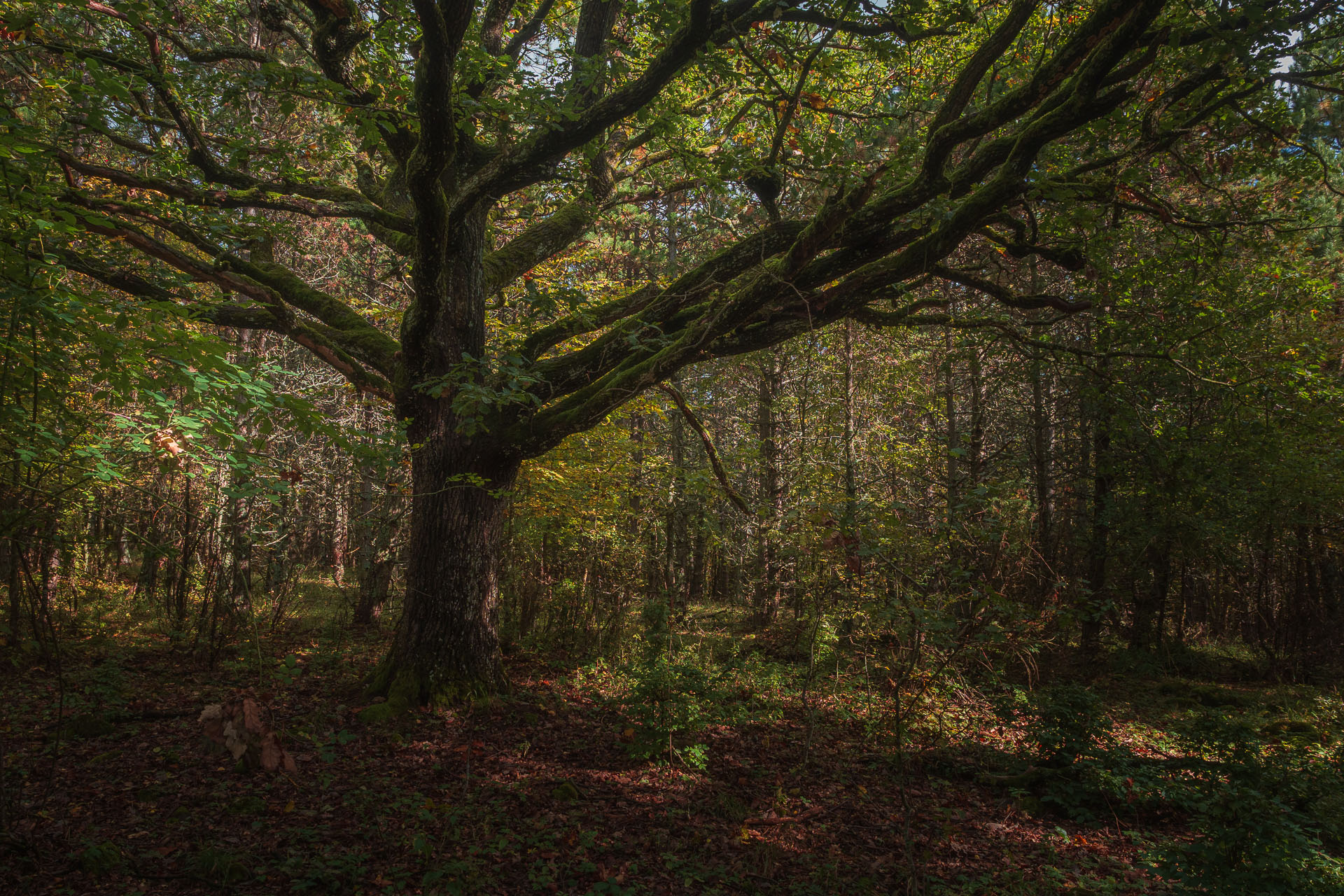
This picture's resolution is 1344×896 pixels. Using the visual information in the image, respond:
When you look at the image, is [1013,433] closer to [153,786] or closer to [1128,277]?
[1128,277]

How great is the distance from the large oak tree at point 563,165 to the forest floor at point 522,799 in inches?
46.6

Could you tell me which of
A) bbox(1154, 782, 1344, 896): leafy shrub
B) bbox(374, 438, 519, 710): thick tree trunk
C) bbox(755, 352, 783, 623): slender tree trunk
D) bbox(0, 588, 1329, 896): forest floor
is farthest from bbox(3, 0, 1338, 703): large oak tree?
bbox(755, 352, 783, 623): slender tree trunk

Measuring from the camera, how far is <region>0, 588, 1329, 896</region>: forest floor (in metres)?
3.86

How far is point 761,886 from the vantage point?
4.12 m

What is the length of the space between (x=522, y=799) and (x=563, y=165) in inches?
245

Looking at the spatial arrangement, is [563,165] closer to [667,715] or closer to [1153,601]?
[667,715]

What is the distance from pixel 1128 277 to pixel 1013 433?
30.6 ft

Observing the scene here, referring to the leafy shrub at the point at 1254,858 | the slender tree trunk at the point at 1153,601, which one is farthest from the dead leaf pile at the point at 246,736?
the slender tree trunk at the point at 1153,601

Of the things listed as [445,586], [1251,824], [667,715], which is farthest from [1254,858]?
[445,586]

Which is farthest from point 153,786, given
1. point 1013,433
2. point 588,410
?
point 1013,433

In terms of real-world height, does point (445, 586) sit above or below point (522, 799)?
above

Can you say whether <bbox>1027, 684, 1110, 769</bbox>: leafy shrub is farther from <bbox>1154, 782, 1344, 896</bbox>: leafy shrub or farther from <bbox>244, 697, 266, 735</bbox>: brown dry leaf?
<bbox>244, 697, 266, 735</bbox>: brown dry leaf

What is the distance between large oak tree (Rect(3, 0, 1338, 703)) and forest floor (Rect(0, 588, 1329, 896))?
46.6 inches

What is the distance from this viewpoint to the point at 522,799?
5031mm
